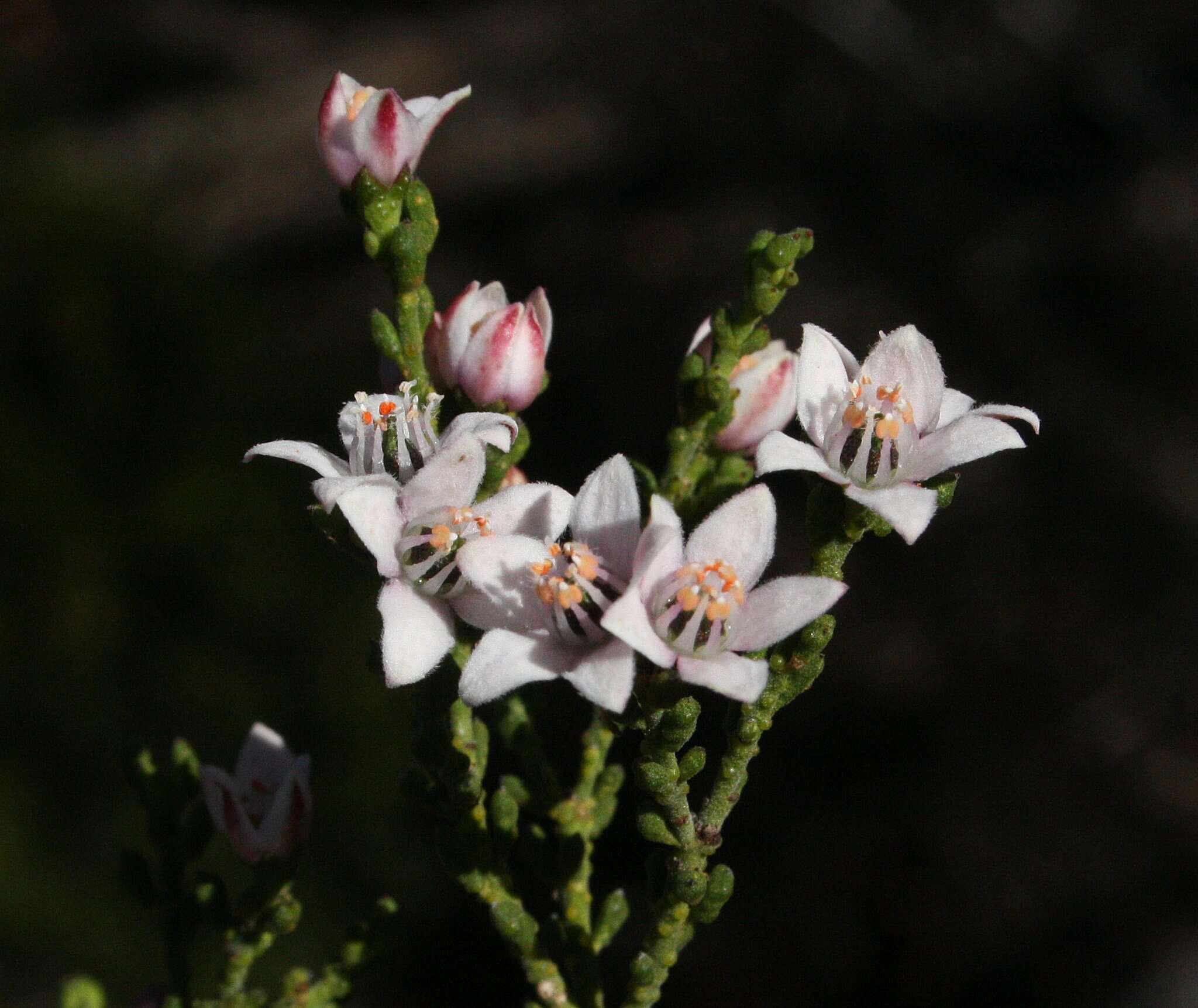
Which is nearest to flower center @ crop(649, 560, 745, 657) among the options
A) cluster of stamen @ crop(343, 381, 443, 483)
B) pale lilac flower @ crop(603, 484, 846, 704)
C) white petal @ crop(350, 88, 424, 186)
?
pale lilac flower @ crop(603, 484, 846, 704)

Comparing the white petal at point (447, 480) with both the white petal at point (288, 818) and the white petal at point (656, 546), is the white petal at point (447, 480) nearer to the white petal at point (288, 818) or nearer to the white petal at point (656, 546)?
the white petal at point (656, 546)

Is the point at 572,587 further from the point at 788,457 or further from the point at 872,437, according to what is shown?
the point at 872,437

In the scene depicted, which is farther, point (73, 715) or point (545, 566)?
Answer: point (73, 715)

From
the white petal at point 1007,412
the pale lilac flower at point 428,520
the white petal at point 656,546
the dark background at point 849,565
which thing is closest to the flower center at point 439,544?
the pale lilac flower at point 428,520

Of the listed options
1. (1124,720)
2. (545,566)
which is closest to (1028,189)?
(1124,720)

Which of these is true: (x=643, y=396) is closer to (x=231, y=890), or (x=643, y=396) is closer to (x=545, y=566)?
(x=231, y=890)

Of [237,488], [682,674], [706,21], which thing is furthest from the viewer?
[706,21]
